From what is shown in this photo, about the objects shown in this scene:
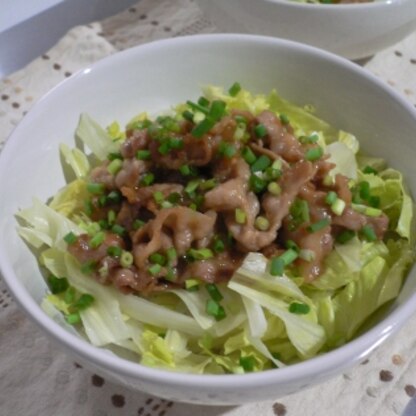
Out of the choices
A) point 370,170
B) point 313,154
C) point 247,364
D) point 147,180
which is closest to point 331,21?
point 370,170

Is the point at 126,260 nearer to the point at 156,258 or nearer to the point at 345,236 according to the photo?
→ the point at 156,258

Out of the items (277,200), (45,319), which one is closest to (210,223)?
(277,200)

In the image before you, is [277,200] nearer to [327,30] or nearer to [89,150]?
[89,150]

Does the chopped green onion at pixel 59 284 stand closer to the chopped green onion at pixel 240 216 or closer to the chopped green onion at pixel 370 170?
the chopped green onion at pixel 240 216

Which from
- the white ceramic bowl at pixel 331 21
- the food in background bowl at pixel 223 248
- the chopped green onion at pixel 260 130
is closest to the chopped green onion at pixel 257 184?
the food in background bowl at pixel 223 248

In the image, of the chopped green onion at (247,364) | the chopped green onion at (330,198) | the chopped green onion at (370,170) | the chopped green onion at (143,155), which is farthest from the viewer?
the chopped green onion at (370,170)

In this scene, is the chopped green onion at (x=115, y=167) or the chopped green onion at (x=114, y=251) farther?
the chopped green onion at (x=115, y=167)

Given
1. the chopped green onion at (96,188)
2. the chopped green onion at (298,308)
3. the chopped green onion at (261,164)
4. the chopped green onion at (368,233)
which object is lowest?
the chopped green onion at (298,308)
